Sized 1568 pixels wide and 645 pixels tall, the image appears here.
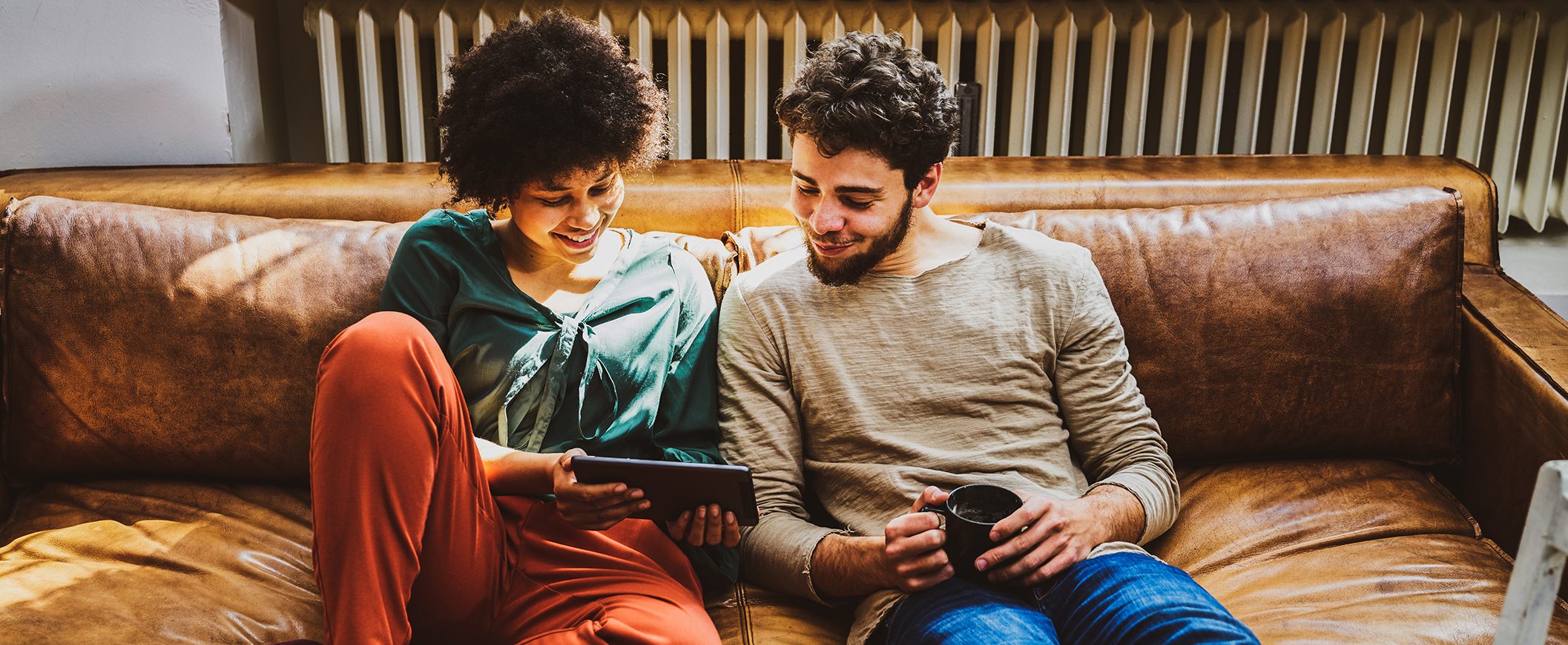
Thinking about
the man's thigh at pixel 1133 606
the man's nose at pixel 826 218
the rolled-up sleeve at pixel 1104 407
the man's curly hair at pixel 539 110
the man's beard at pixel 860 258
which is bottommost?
the man's thigh at pixel 1133 606

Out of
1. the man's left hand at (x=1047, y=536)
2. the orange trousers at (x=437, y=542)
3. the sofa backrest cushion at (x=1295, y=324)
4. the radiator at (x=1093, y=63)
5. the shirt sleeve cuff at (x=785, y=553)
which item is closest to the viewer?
the orange trousers at (x=437, y=542)

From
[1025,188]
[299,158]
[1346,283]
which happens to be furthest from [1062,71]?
[299,158]

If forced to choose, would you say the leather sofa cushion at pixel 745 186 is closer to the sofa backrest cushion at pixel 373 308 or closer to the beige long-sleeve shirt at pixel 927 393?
the sofa backrest cushion at pixel 373 308

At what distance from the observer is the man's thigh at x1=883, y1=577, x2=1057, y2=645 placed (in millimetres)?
1104

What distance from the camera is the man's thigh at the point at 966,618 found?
1104 millimetres

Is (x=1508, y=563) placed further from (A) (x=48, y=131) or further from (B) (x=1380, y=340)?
(A) (x=48, y=131)

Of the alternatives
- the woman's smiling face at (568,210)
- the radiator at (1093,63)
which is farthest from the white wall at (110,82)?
the woman's smiling face at (568,210)

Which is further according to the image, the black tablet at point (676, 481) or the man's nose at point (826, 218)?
the man's nose at point (826, 218)

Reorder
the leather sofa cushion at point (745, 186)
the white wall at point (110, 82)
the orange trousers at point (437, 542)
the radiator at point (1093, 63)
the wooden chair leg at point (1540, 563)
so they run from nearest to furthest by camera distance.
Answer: the wooden chair leg at point (1540, 563), the orange trousers at point (437, 542), the leather sofa cushion at point (745, 186), the white wall at point (110, 82), the radiator at point (1093, 63)

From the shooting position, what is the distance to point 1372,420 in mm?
1602

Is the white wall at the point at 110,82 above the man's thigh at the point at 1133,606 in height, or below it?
above

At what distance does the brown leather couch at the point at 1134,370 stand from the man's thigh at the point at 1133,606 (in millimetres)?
207

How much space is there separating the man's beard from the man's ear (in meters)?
0.01

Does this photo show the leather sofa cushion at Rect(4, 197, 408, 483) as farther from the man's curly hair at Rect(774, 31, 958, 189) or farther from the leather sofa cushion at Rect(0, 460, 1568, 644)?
the man's curly hair at Rect(774, 31, 958, 189)
